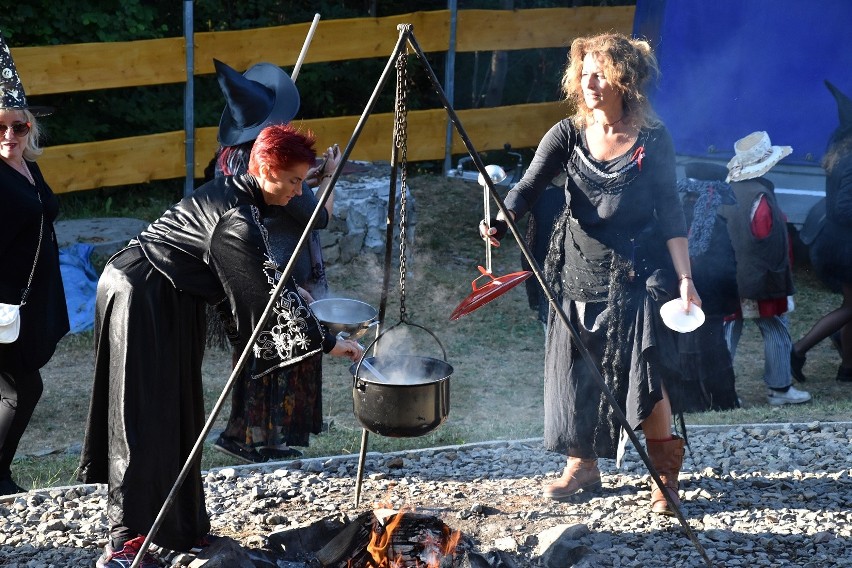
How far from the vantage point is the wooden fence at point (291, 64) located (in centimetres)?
946

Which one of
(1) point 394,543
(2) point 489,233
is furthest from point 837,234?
(1) point 394,543

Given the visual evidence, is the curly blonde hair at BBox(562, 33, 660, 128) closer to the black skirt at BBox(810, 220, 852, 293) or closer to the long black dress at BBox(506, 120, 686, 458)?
the long black dress at BBox(506, 120, 686, 458)

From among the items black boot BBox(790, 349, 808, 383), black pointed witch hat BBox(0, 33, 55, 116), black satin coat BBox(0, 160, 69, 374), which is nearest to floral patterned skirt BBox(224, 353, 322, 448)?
black satin coat BBox(0, 160, 69, 374)

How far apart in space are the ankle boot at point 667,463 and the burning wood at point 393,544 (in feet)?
3.20

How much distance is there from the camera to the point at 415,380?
162 inches

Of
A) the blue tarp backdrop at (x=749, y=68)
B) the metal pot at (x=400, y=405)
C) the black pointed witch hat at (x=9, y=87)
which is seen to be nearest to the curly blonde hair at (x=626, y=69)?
the metal pot at (x=400, y=405)

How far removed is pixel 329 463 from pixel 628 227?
1856 millimetres

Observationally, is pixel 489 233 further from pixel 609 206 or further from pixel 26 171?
pixel 26 171

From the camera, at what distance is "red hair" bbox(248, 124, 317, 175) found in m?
3.46

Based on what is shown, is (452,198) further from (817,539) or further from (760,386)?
(817,539)

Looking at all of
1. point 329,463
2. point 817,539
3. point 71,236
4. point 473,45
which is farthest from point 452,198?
point 817,539

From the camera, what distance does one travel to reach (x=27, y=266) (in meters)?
4.67

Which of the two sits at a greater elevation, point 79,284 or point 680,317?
point 680,317

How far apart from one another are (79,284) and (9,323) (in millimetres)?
3667
